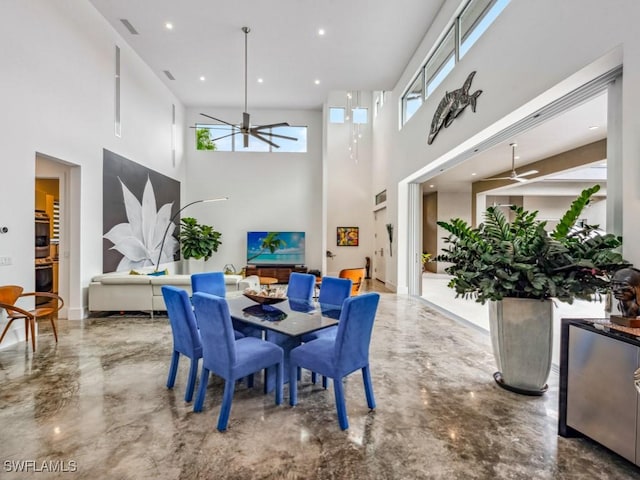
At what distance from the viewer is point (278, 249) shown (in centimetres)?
962

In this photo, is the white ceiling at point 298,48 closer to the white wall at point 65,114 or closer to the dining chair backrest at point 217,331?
the white wall at point 65,114

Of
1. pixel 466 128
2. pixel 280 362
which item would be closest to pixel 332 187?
pixel 466 128

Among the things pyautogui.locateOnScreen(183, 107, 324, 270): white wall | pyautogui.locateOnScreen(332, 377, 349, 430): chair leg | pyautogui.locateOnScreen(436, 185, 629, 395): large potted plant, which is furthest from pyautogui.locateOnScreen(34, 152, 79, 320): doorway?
pyautogui.locateOnScreen(436, 185, 629, 395): large potted plant

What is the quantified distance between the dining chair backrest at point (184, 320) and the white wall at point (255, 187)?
6981 mm

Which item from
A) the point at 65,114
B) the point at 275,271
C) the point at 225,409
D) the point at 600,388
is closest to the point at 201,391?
the point at 225,409

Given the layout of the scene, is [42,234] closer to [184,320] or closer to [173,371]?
[173,371]

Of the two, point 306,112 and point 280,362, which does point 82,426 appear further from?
point 306,112

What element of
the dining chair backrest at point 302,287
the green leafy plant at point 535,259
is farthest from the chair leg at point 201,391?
the green leafy plant at point 535,259

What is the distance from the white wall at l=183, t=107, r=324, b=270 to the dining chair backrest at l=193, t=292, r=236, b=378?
730cm

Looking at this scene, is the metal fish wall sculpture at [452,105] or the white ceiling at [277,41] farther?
the white ceiling at [277,41]

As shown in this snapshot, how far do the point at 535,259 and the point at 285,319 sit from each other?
2.10m

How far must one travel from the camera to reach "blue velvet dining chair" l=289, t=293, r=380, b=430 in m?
2.33

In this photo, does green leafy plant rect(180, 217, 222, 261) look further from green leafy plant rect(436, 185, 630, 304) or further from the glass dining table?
green leafy plant rect(436, 185, 630, 304)

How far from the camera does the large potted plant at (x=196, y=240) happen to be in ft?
28.3
